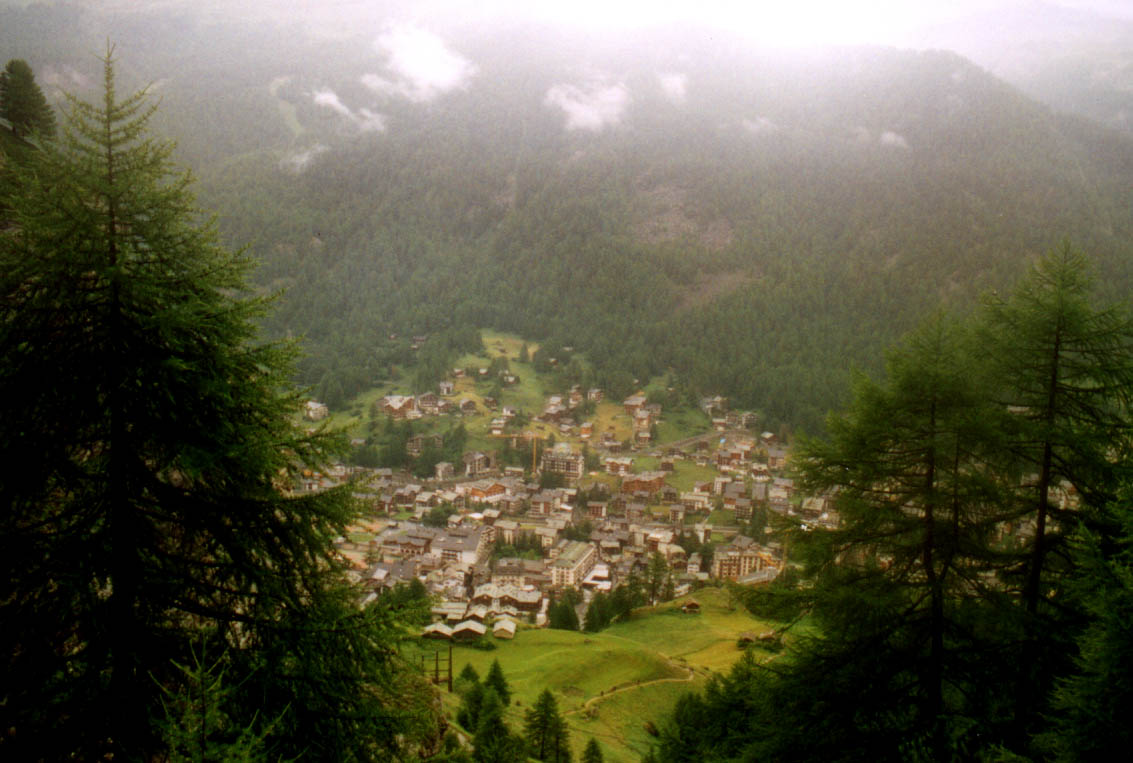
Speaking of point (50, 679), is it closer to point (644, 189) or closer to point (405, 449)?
point (405, 449)

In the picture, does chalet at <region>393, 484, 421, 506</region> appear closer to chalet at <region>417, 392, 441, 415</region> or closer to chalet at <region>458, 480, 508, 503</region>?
chalet at <region>458, 480, 508, 503</region>

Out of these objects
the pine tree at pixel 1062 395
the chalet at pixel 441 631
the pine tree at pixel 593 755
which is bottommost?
the chalet at pixel 441 631

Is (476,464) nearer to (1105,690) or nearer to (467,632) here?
(467,632)

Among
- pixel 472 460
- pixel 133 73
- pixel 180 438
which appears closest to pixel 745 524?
pixel 472 460

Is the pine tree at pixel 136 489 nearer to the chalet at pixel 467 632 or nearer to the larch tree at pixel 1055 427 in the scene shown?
the larch tree at pixel 1055 427

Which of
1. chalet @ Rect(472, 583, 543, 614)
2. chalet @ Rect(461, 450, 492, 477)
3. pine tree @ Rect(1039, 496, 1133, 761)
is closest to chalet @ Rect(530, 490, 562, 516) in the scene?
chalet @ Rect(461, 450, 492, 477)

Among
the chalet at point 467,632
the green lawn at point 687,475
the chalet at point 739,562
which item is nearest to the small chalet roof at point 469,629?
the chalet at point 467,632
